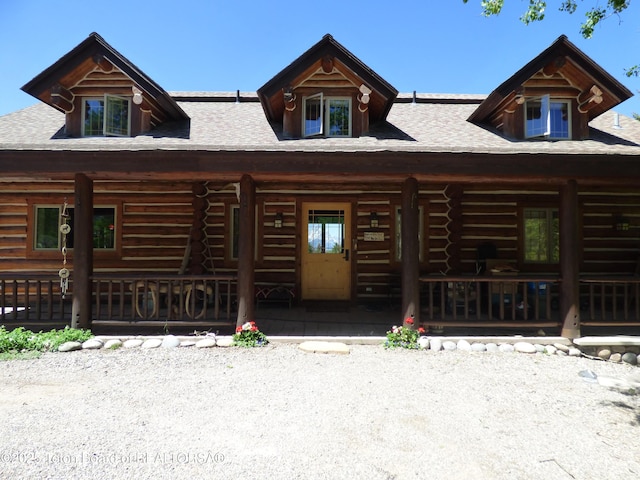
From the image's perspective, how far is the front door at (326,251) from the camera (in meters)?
8.73

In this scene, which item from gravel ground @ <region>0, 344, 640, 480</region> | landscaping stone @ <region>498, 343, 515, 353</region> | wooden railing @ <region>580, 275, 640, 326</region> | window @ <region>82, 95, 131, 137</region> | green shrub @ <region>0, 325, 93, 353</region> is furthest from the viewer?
window @ <region>82, 95, 131, 137</region>

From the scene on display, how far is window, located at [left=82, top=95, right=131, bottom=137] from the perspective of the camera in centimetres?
702

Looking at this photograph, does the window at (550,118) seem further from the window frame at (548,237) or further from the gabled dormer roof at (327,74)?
the gabled dormer roof at (327,74)

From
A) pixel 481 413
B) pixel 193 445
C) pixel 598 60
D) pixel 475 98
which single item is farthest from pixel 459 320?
pixel 475 98

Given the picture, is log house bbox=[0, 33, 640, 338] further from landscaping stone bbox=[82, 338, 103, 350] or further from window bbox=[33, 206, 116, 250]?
landscaping stone bbox=[82, 338, 103, 350]

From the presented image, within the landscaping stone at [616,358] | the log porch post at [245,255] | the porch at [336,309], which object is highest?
the log porch post at [245,255]

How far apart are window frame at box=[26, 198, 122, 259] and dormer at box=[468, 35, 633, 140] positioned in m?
9.38

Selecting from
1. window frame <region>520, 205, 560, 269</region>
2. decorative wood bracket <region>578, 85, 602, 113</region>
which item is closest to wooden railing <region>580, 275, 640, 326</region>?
window frame <region>520, 205, 560, 269</region>

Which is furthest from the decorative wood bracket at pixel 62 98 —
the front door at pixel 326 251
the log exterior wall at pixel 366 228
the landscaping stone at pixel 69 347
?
the front door at pixel 326 251

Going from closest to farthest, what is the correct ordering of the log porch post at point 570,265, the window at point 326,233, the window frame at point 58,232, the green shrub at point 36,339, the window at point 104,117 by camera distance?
the green shrub at point 36,339, the log porch post at point 570,265, the window at point 104,117, the window frame at point 58,232, the window at point 326,233

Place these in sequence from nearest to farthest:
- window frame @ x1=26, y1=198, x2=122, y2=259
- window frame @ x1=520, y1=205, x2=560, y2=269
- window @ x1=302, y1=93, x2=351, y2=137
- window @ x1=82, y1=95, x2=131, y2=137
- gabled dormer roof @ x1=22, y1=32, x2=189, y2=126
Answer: gabled dormer roof @ x1=22, y1=32, x2=189, y2=126 < window @ x1=82, y1=95, x2=131, y2=137 < window @ x1=302, y1=93, x2=351, y2=137 < window frame @ x1=26, y1=198, x2=122, y2=259 < window frame @ x1=520, y1=205, x2=560, y2=269

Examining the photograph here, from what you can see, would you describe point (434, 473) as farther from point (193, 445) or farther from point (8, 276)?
point (8, 276)

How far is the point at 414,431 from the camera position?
322cm

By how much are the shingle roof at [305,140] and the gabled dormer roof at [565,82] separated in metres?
0.68
